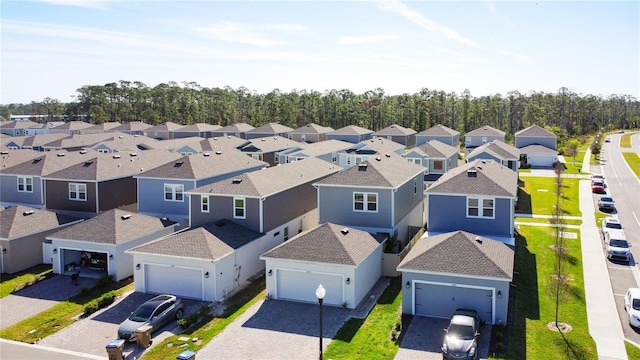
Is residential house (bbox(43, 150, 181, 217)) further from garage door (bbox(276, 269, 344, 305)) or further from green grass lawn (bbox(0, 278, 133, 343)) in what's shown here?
garage door (bbox(276, 269, 344, 305))

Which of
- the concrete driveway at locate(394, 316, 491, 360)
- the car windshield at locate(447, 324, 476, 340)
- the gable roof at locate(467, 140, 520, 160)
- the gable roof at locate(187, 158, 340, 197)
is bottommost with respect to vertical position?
the concrete driveway at locate(394, 316, 491, 360)

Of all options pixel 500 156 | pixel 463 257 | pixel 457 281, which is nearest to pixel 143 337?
pixel 457 281

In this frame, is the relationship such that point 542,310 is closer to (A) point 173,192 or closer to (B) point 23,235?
(A) point 173,192

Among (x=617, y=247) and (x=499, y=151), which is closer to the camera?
(x=617, y=247)

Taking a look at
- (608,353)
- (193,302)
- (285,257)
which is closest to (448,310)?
(608,353)

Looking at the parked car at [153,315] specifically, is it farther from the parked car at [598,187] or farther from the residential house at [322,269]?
the parked car at [598,187]

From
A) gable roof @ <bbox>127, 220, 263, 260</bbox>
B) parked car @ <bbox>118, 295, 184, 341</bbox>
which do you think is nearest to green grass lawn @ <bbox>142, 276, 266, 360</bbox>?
parked car @ <bbox>118, 295, 184, 341</bbox>

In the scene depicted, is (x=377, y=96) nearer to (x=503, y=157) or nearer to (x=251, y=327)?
(x=503, y=157)

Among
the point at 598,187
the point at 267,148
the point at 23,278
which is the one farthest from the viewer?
the point at 267,148
